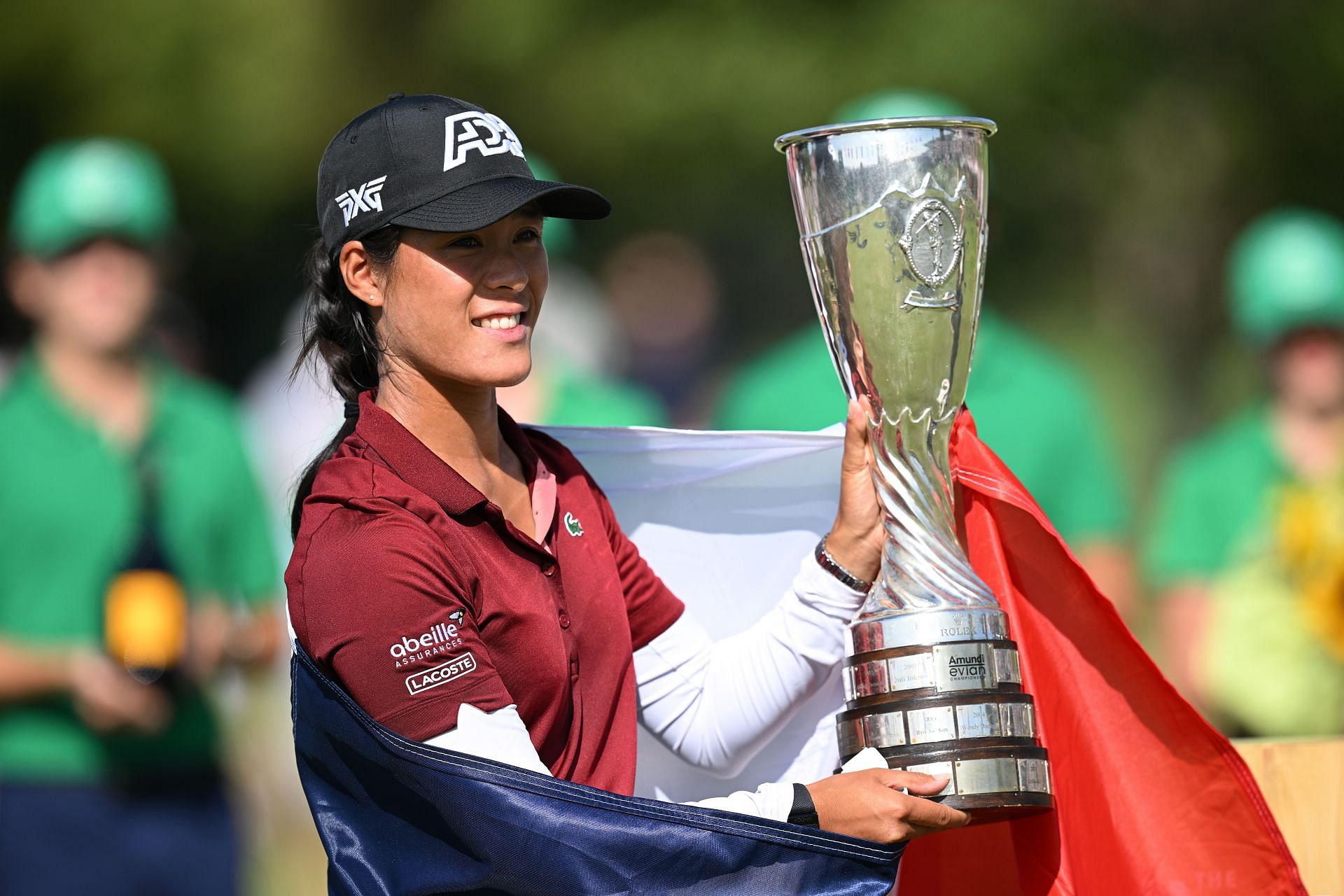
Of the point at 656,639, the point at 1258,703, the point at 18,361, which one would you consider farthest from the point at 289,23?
the point at 656,639

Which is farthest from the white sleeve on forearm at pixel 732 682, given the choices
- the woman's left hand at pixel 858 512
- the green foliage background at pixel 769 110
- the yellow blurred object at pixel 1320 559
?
the green foliage background at pixel 769 110

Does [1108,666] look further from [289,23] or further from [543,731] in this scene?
[289,23]

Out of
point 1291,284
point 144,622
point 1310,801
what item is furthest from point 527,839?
point 1291,284

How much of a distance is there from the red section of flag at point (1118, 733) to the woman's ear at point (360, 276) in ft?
3.16

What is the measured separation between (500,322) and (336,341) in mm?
342

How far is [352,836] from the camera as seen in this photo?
110 inches

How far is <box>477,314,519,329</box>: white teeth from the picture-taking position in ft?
9.62

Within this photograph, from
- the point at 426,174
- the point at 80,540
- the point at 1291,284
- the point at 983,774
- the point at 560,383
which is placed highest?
the point at 426,174

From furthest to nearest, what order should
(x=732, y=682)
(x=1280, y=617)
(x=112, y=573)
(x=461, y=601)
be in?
(x=112, y=573) → (x=1280, y=617) → (x=732, y=682) → (x=461, y=601)

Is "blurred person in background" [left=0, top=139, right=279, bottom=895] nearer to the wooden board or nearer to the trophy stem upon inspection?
the trophy stem

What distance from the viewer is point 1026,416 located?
5.60 metres

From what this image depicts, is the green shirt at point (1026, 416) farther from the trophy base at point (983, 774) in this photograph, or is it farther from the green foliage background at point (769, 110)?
the green foliage background at point (769, 110)

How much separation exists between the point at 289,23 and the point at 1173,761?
10828mm

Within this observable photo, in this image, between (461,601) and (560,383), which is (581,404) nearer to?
(560,383)
